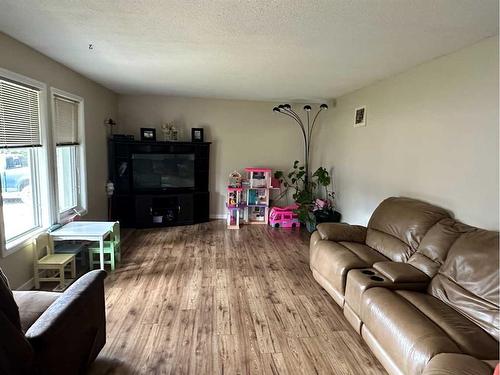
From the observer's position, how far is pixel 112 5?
195 cm

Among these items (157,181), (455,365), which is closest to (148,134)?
(157,181)

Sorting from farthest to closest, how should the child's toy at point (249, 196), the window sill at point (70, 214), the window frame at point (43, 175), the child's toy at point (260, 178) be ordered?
the child's toy at point (260, 178) → the child's toy at point (249, 196) → the window sill at point (70, 214) → the window frame at point (43, 175)

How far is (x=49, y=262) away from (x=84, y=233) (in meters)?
0.40

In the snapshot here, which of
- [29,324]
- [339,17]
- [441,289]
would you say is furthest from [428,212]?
[29,324]

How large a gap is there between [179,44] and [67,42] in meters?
0.98

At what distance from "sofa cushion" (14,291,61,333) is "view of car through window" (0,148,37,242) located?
117 centimetres

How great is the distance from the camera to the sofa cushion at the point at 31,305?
170 cm

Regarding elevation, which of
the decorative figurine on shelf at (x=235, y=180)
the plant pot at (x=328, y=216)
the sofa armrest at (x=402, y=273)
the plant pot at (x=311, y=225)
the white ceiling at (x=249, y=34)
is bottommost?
the plant pot at (x=311, y=225)

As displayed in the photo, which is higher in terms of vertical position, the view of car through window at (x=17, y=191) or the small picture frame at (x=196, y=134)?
the small picture frame at (x=196, y=134)

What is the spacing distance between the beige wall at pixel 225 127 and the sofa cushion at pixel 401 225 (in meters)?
3.00

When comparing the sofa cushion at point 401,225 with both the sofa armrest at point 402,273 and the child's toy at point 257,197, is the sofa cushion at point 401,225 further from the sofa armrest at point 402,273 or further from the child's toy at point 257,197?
the child's toy at point 257,197

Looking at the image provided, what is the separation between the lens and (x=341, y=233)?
335 cm

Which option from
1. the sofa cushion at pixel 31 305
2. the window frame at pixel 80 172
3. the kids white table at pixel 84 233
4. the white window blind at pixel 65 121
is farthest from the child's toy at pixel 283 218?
the sofa cushion at pixel 31 305

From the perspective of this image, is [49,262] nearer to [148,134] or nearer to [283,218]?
[148,134]
